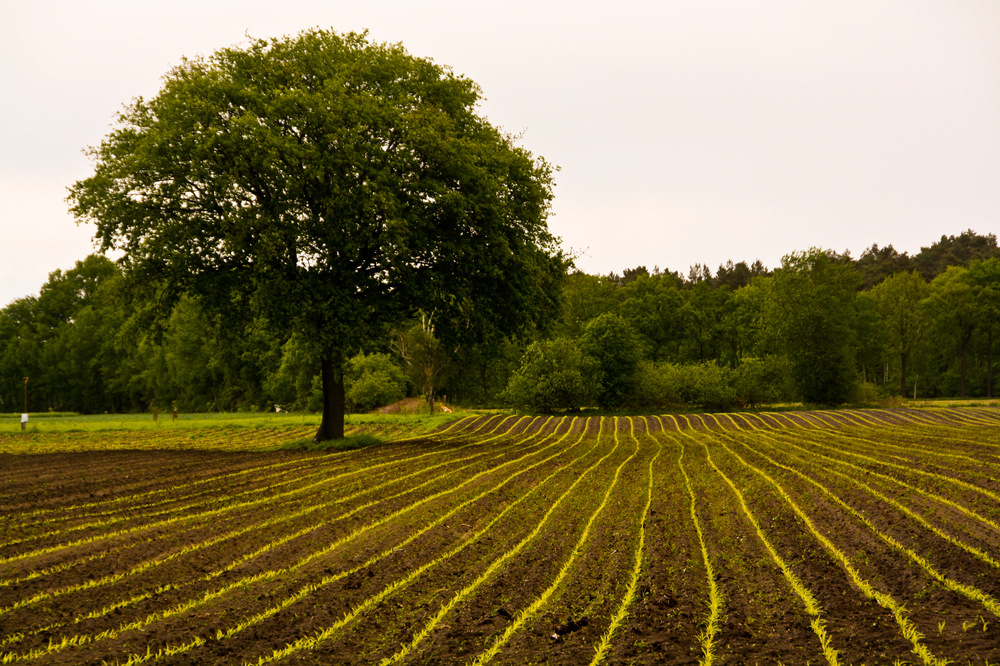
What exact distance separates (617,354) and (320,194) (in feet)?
117

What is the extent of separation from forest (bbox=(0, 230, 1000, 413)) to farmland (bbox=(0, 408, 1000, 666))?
1377cm

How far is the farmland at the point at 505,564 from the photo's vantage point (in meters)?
6.36

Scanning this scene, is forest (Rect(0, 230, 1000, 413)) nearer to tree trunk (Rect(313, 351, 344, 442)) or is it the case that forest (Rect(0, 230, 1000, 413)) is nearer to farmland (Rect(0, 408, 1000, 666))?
tree trunk (Rect(313, 351, 344, 442))

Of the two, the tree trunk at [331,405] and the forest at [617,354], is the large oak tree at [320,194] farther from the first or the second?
the forest at [617,354]

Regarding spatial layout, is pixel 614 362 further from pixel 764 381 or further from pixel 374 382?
pixel 374 382

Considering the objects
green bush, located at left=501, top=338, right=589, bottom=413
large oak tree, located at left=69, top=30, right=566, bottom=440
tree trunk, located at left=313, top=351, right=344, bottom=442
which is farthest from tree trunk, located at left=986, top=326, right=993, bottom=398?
tree trunk, located at left=313, top=351, right=344, bottom=442

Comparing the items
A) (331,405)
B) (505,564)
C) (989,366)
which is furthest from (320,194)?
(989,366)

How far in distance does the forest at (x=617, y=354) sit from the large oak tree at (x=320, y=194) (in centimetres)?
482

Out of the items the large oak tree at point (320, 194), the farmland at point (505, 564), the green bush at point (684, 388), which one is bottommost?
the farmland at point (505, 564)

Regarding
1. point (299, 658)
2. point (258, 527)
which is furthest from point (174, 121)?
point (299, 658)

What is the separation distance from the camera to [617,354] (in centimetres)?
5353

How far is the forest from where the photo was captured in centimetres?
5181

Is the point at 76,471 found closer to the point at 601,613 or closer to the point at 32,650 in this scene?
the point at 32,650

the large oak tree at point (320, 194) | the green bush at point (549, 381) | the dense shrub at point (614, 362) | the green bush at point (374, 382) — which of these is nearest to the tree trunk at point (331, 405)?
the large oak tree at point (320, 194)
